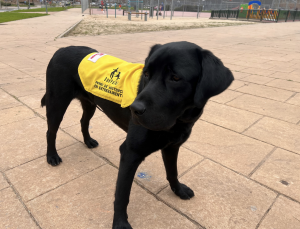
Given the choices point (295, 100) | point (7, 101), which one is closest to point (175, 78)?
point (7, 101)

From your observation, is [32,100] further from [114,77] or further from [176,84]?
[176,84]

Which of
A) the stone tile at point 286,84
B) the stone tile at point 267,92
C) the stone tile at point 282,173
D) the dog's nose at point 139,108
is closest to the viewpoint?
the dog's nose at point 139,108

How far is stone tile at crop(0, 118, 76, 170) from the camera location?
2.91m

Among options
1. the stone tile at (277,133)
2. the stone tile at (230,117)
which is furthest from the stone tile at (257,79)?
the stone tile at (277,133)

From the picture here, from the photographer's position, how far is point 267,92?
5371 mm

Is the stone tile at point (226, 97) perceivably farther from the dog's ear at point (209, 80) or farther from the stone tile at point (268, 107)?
the dog's ear at point (209, 80)

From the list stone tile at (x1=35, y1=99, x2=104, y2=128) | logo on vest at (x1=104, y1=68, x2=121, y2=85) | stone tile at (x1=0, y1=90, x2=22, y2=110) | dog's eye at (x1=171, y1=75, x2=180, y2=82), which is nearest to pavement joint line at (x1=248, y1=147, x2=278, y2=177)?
dog's eye at (x1=171, y1=75, x2=180, y2=82)

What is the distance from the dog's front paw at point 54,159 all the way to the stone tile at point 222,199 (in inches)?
53.1

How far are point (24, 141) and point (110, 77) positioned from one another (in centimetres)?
179

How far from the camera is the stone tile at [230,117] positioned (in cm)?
393

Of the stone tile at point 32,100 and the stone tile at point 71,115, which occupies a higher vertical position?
the stone tile at point 32,100

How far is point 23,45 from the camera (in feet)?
33.3

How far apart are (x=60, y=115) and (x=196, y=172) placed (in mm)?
1789

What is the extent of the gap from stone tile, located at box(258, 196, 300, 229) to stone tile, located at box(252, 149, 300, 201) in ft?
0.49
